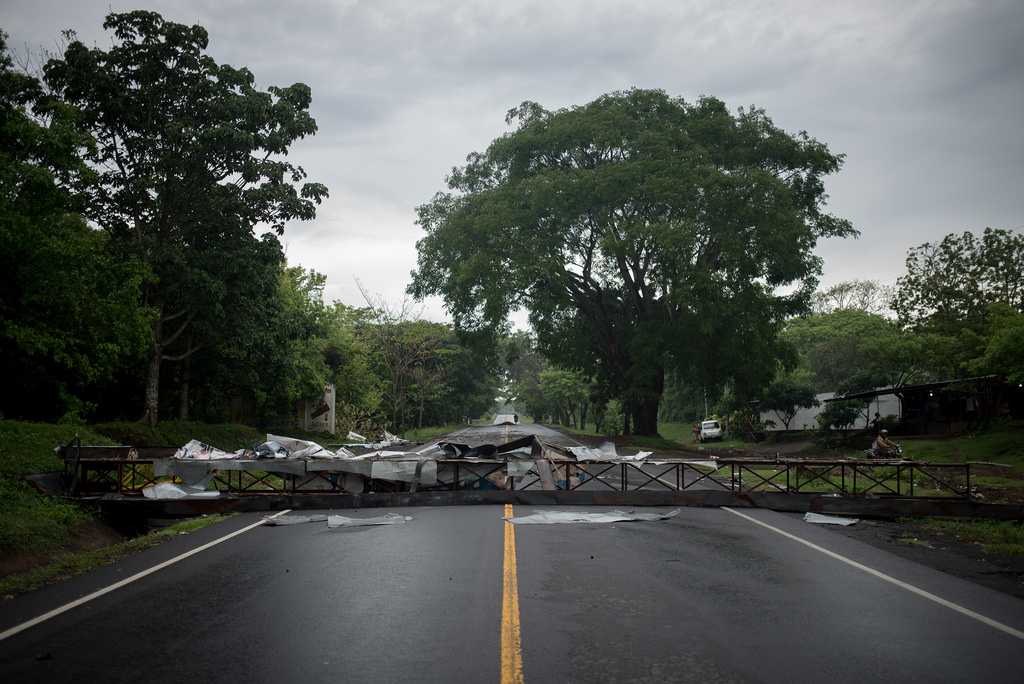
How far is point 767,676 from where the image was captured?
211 inches

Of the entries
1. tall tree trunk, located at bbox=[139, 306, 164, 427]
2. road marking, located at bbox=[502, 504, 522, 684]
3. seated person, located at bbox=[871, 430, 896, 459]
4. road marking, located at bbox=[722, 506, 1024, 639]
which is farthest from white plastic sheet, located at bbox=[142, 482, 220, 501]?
seated person, located at bbox=[871, 430, 896, 459]

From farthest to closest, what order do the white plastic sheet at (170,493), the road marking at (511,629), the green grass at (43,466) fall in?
the white plastic sheet at (170,493), the green grass at (43,466), the road marking at (511,629)

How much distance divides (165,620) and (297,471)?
8.38 meters

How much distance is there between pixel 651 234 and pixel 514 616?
27.4 metres

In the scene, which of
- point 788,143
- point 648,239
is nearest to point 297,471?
point 648,239

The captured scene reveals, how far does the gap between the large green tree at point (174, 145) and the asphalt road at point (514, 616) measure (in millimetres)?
18603

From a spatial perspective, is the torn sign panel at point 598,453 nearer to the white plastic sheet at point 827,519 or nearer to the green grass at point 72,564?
the white plastic sheet at point 827,519

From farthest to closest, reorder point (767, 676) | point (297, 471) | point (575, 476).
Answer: point (575, 476), point (297, 471), point (767, 676)

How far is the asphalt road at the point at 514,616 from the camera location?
5.56 m

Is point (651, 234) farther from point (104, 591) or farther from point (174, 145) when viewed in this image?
point (104, 591)

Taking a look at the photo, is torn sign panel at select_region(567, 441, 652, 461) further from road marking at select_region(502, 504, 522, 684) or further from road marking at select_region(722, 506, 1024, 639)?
road marking at select_region(502, 504, 522, 684)

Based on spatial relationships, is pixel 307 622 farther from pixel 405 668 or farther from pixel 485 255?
pixel 485 255

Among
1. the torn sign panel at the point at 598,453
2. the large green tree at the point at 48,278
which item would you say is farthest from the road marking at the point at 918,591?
the large green tree at the point at 48,278

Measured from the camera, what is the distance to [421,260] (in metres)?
42.0
